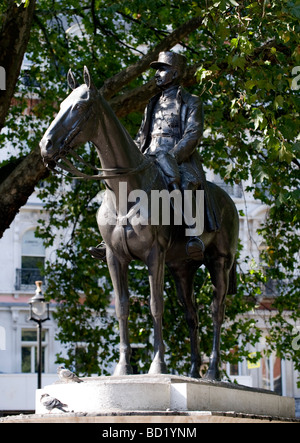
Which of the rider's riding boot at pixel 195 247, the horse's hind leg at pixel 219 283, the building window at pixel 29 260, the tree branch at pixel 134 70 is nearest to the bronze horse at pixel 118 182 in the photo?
the rider's riding boot at pixel 195 247

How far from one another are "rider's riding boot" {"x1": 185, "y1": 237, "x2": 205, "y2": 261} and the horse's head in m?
1.49

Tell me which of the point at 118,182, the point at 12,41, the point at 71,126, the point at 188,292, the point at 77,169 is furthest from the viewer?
the point at 12,41

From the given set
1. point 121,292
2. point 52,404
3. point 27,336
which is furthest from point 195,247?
point 27,336

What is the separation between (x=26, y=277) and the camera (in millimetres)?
35625

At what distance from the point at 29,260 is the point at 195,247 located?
2577 centimetres

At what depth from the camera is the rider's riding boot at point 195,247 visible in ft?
35.2

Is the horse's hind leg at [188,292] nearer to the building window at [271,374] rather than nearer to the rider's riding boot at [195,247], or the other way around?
the rider's riding boot at [195,247]

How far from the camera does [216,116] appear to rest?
1573cm

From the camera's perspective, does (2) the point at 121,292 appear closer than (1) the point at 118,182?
No

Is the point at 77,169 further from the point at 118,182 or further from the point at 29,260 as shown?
the point at 29,260

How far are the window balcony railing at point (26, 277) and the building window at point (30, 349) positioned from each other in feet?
4.89

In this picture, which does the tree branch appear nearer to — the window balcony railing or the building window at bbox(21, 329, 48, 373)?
the building window at bbox(21, 329, 48, 373)

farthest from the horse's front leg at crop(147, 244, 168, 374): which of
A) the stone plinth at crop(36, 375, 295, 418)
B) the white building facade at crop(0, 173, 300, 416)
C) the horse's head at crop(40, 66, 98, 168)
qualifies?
the white building facade at crop(0, 173, 300, 416)
